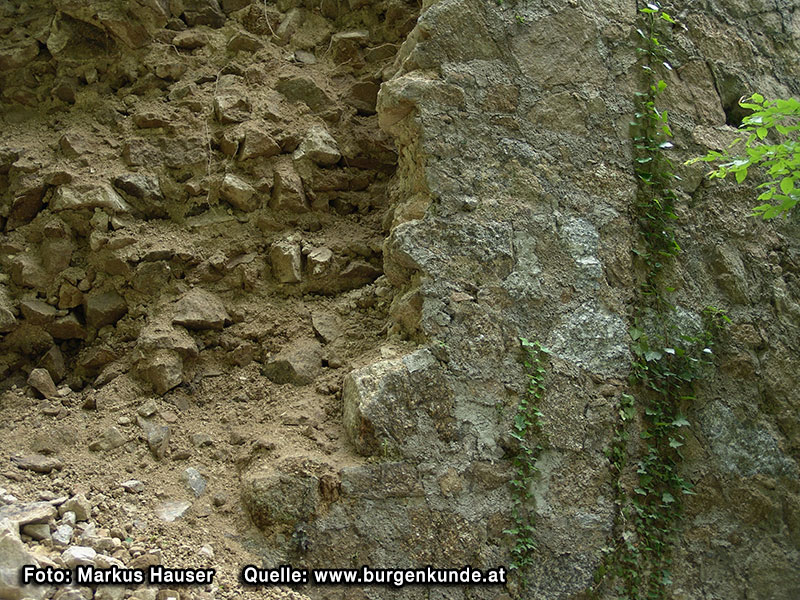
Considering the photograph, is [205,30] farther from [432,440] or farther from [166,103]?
[432,440]

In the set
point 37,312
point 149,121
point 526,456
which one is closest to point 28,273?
point 37,312

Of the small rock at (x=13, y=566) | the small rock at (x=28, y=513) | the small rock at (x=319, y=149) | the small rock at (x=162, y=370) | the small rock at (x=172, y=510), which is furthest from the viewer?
the small rock at (x=319, y=149)

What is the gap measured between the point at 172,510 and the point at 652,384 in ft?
6.47

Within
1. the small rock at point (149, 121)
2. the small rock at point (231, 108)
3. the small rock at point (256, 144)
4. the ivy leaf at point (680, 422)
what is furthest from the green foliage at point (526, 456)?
the small rock at point (149, 121)

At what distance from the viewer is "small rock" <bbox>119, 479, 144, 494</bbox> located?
2457 millimetres

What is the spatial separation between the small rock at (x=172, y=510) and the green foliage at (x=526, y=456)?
117 cm

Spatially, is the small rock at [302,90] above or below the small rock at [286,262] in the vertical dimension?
above

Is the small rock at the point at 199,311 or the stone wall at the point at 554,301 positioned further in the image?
the small rock at the point at 199,311

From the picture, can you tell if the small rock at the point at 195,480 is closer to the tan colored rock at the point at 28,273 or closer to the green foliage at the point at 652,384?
the tan colored rock at the point at 28,273

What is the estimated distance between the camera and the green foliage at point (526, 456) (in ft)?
8.29

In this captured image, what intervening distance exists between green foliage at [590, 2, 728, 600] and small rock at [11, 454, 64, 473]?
2048 millimetres

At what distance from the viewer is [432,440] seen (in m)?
2.55

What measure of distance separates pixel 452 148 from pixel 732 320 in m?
1.50

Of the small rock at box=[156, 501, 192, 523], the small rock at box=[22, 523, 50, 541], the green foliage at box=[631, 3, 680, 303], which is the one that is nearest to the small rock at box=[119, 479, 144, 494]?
the small rock at box=[156, 501, 192, 523]
